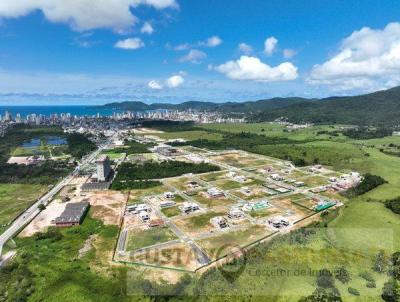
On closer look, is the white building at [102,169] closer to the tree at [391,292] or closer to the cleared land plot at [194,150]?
the cleared land plot at [194,150]

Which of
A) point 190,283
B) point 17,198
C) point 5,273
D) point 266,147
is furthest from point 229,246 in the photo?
point 266,147

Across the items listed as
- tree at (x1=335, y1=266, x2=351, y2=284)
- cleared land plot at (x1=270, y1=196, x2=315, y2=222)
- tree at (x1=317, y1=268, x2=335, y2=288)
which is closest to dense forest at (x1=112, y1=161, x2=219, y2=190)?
cleared land plot at (x1=270, y1=196, x2=315, y2=222)

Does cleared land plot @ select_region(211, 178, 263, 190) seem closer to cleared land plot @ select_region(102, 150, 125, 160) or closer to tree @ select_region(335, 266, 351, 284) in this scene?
tree @ select_region(335, 266, 351, 284)

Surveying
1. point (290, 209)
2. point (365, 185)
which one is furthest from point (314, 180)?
point (290, 209)

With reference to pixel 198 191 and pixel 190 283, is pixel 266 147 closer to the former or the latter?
pixel 198 191

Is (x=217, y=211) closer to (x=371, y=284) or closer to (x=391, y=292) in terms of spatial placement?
(x=371, y=284)
